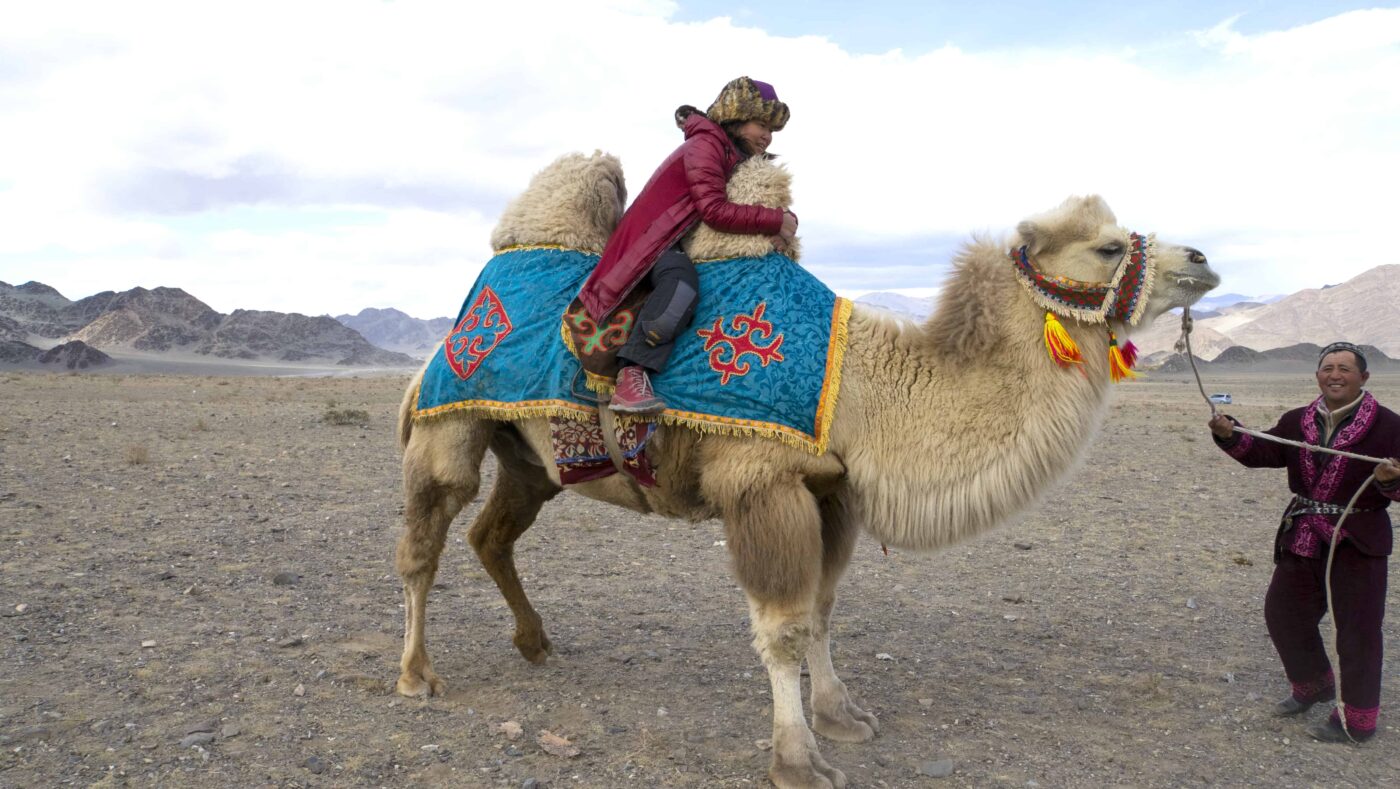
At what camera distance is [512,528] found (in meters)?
5.65

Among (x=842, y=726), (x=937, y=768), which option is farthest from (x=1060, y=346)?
(x=842, y=726)

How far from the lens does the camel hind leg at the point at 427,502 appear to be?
4992 mm

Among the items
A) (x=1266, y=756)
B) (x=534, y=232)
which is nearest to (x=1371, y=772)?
(x=1266, y=756)

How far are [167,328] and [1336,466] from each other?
366 feet

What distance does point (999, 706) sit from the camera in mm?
4934

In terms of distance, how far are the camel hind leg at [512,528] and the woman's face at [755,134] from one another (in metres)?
2.02

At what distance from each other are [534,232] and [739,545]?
6.46 ft

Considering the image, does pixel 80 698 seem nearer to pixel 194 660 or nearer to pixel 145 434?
pixel 194 660

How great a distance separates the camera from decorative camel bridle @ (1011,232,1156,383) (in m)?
4.07

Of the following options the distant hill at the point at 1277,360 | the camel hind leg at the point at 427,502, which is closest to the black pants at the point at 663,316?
the camel hind leg at the point at 427,502

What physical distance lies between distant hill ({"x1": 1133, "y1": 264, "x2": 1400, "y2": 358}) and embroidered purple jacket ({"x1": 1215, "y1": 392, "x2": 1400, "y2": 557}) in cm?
7360

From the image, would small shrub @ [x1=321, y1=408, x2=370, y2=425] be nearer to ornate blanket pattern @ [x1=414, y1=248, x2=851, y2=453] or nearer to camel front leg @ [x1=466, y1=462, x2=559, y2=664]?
camel front leg @ [x1=466, y1=462, x2=559, y2=664]

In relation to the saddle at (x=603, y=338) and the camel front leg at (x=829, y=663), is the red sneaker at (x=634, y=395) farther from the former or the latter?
the camel front leg at (x=829, y=663)

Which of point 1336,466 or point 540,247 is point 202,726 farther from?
point 1336,466
